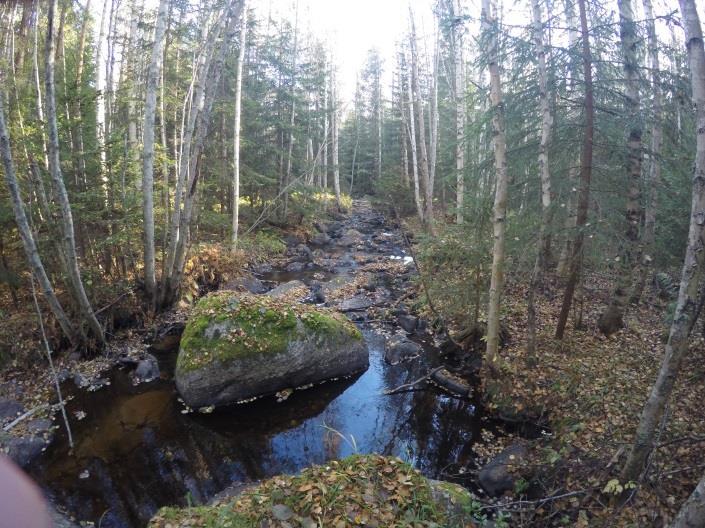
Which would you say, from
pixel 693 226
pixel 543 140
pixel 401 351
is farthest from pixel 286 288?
pixel 693 226

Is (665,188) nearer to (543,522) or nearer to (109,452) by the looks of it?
(543,522)

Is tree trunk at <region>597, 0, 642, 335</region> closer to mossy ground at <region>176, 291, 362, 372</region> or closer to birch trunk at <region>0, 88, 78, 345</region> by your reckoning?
mossy ground at <region>176, 291, 362, 372</region>

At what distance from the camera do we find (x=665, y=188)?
7258 mm

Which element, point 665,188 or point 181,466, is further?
point 665,188

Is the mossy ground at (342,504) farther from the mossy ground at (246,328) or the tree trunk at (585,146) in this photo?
the tree trunk at (585,146)

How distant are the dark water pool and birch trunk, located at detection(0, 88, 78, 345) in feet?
4.74

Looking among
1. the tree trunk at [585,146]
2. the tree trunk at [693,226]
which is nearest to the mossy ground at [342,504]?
the tree trunk at [693,226]

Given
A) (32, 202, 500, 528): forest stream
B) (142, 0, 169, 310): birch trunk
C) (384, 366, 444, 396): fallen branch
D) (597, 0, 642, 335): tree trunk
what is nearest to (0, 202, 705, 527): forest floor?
(32, 202, 500, 528): forest stream

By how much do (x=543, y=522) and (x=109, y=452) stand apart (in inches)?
Result: 225

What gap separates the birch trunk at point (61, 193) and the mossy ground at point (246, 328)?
208 centimetres

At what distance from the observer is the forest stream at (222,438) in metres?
5.39

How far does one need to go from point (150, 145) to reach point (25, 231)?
318cm

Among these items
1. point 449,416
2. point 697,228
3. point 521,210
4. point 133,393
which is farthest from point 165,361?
point 697,228

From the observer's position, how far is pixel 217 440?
648 centimetres
